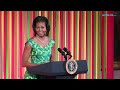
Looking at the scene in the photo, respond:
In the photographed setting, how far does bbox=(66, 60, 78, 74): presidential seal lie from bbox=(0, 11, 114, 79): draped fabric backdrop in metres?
0.70

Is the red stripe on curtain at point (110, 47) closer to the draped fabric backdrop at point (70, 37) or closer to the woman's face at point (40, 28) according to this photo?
the draped fabric backdrop at point (70, 37)

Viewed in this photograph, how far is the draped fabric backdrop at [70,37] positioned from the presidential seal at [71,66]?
701 millimetres

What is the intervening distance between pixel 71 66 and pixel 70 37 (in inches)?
34.4

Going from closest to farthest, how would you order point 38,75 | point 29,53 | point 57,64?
point 57,64, point 38,75, point 29,53

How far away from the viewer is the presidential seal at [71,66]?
5.96 feet

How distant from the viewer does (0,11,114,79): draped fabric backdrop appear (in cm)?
256

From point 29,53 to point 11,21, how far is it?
654 mm

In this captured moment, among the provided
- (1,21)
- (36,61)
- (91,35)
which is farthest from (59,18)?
(36,61)

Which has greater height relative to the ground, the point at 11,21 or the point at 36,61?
the point at 11,21

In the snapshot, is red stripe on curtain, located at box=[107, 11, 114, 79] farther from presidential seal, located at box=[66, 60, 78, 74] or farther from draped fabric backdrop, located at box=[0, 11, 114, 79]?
presidential seal, located at box=[66, 60, 78, 74]

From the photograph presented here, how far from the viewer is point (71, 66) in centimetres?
183

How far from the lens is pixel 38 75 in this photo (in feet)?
6.40

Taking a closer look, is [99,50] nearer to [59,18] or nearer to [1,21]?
[59,18]

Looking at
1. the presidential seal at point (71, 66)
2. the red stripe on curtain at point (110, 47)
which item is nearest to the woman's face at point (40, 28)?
the presidential seal at point (71, 66)
